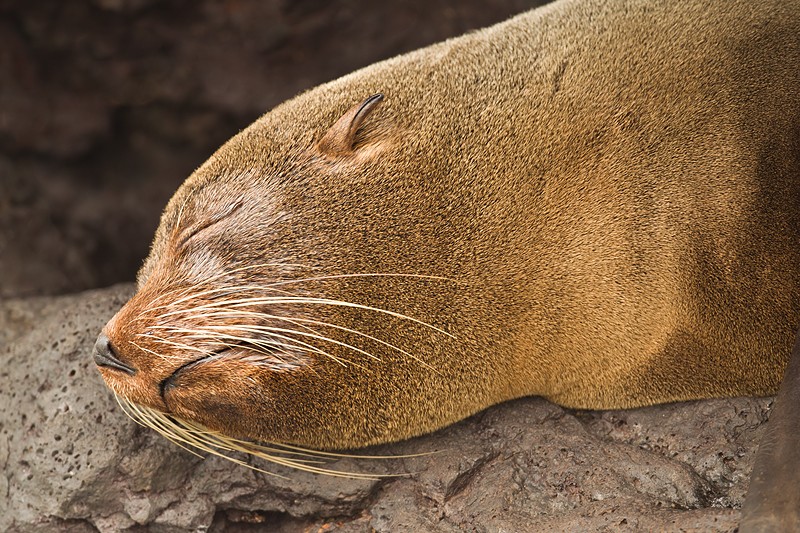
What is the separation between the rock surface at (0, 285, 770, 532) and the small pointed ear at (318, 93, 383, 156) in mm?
1087

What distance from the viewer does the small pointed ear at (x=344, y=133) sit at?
2883mm

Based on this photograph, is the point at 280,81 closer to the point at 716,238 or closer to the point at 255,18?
the point at 255,18

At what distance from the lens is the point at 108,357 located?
279 centimetres

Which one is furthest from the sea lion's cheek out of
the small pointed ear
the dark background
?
the dark background

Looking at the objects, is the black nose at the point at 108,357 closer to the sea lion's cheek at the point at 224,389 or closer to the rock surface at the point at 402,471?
the sea lion's cheek at the point at 224,389

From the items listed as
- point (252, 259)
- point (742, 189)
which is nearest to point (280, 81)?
point (252, 259)

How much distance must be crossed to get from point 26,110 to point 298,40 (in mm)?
1710

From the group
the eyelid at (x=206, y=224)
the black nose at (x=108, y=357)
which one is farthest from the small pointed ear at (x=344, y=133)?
the black nose at (x=108, y=357)

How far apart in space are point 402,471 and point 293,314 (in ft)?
2.56

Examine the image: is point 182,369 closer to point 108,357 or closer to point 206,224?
point 108,357

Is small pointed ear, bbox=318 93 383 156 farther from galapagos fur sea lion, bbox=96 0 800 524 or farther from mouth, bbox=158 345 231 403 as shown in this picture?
mouth, bbox=158 345 231 403

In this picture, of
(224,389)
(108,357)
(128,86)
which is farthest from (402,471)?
(128,86)

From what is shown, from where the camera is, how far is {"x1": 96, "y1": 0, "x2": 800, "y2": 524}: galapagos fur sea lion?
2736mm

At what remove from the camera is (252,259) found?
108 inches
